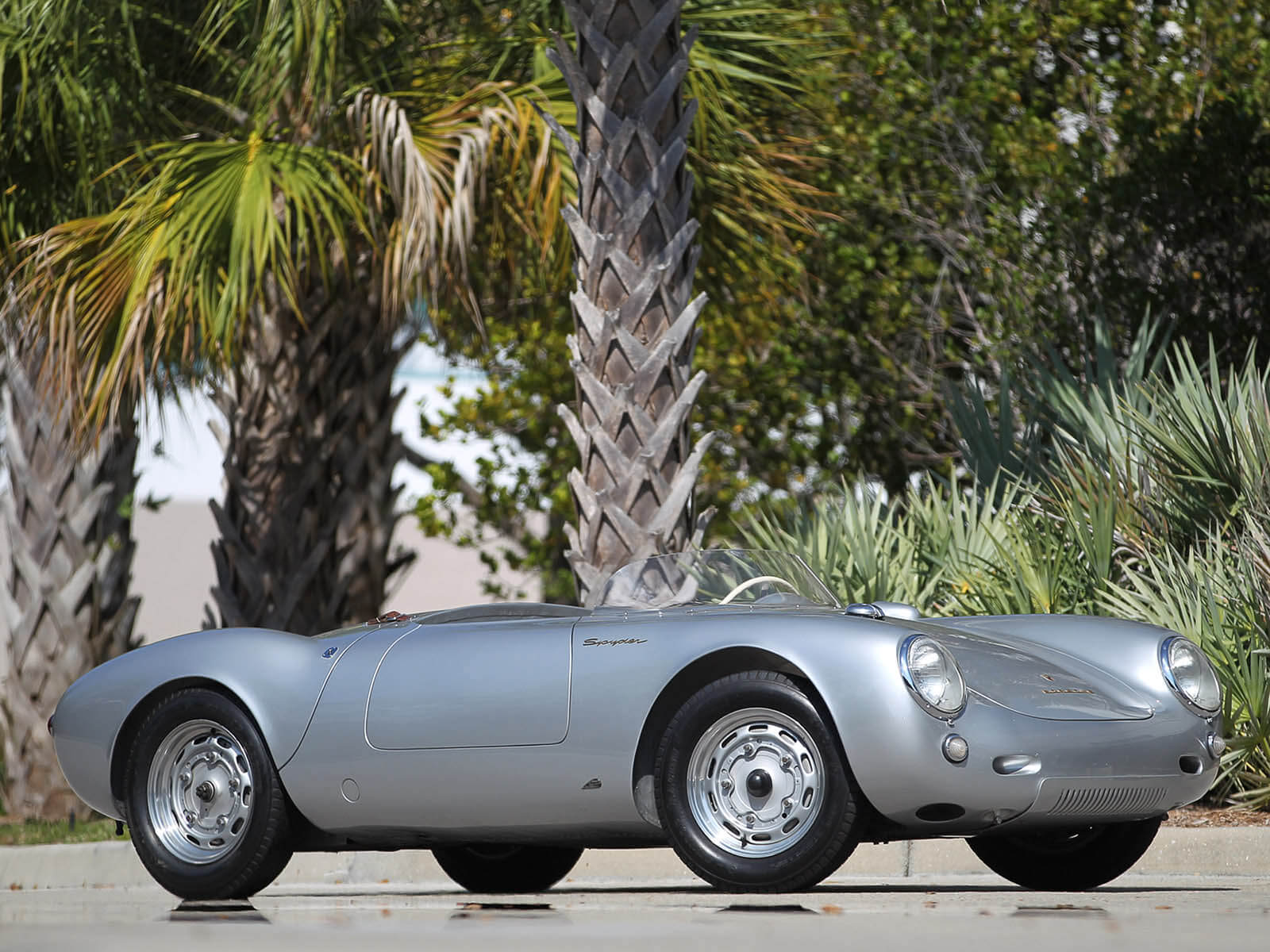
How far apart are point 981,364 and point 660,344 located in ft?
16.6

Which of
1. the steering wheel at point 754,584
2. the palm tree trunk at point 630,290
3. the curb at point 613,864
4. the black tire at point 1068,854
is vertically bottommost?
the curb at point 613,864

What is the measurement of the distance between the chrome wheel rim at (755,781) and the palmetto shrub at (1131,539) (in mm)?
2728

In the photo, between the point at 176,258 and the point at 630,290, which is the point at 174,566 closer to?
the point at 176,258

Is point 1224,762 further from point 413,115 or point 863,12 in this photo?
point 863,12

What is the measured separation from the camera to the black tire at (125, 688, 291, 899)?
5496 mm

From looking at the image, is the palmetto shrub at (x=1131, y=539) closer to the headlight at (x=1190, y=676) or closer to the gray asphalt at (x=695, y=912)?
the gray asphalt at (x=695, y=912)

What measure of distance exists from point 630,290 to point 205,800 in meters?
2.99

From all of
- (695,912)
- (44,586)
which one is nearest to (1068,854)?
(695,912)

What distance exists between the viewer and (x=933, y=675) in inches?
187

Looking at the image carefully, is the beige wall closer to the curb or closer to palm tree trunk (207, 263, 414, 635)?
palm tree trunk (207, 263, 414, 635)

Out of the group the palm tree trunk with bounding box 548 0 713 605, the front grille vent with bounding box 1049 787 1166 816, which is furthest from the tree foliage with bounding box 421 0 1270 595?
the front grille vent with bounding box 1049 787 1166 816

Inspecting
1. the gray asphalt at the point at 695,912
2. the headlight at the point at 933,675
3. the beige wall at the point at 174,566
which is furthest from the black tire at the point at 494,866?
the beige wall at the point at 174,566

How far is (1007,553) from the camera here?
7.84 meters

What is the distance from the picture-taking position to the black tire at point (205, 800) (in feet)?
18.0
